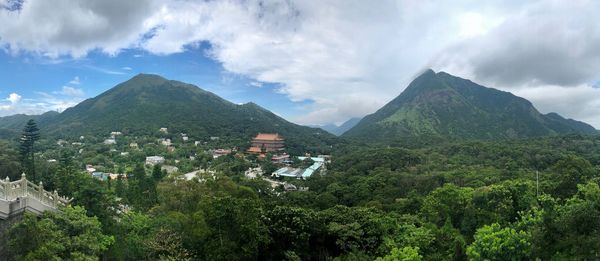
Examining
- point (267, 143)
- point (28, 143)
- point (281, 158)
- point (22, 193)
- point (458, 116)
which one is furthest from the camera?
point (458, 116)

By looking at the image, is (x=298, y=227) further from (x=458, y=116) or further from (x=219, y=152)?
(x=458, y=116)

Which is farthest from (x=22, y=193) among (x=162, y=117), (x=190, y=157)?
(x=162, y=117)

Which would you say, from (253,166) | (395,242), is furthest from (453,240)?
(253,166)

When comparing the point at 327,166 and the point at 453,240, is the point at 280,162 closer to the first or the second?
the point at 327,166

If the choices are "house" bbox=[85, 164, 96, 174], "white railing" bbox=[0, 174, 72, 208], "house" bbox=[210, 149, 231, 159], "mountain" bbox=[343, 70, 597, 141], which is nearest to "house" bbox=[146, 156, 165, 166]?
"house" bbox=[85, 164, 96, 174]

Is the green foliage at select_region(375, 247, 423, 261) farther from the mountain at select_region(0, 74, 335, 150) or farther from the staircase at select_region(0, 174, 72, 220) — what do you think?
the mountain at select_region(0, 74, 335, 150)

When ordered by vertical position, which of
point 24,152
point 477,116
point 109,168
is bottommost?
point 109,168

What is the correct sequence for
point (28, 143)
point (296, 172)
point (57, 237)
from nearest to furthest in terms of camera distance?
point (57, 237), point (28, 143), point (296, 172)
